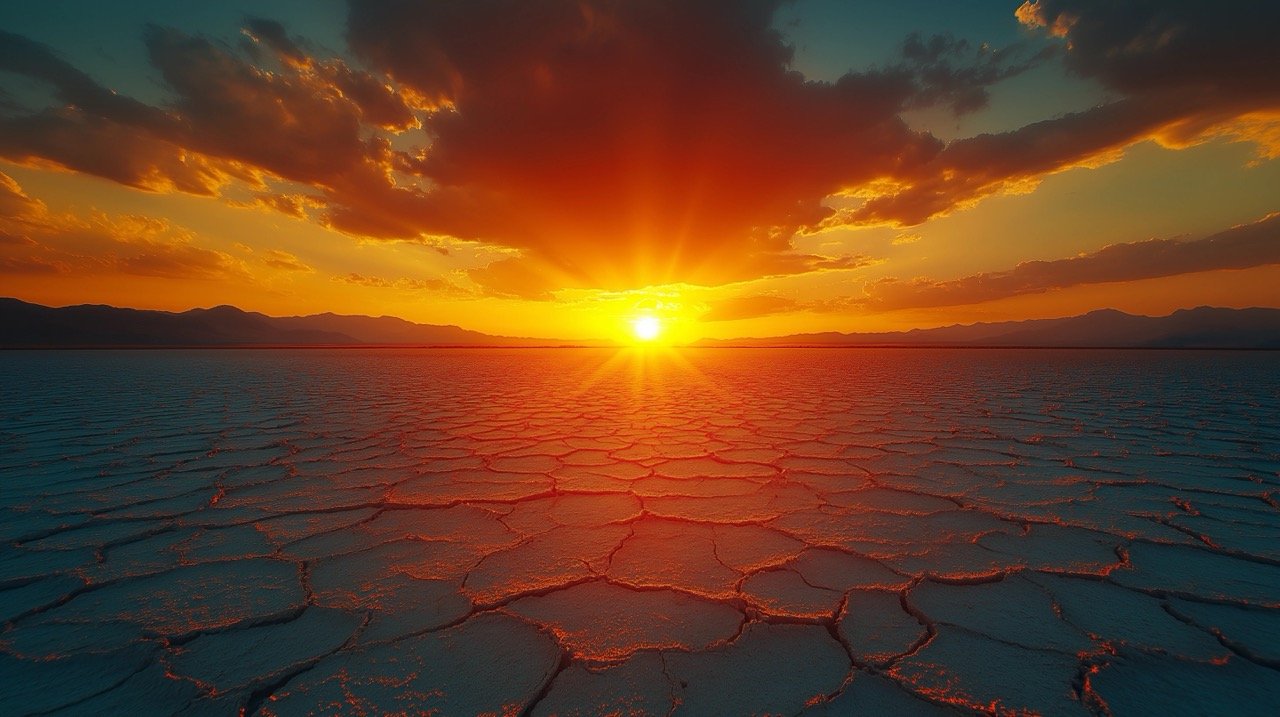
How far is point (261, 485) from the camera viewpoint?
217cm

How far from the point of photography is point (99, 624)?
110 centimetres

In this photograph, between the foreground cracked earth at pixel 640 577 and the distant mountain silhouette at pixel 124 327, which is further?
the distant mountain silhouette at pixel 124 327

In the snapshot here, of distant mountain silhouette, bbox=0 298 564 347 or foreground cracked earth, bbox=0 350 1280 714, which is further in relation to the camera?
distant mountain silhouette, bbox=0 298 564 347

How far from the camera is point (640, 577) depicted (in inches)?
52.1

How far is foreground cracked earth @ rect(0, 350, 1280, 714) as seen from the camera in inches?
35.5

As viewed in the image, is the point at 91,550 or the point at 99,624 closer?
the point at 99,624

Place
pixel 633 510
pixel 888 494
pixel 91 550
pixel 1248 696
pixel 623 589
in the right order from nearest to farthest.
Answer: pixel 1248 696, pixel 623 589, pixel 91 550, pixel 633 510, pixel 888 494

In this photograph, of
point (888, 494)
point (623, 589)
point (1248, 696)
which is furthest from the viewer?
point (888, 494)

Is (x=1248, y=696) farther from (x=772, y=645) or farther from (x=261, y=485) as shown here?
(x=261, y=485)

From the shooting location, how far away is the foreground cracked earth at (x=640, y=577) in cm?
90

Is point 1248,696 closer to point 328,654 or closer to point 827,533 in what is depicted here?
point 827,533

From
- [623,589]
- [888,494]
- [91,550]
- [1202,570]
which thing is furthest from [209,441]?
[1202,570]

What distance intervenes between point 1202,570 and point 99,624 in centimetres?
291

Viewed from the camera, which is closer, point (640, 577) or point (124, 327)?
point (640, 577)
